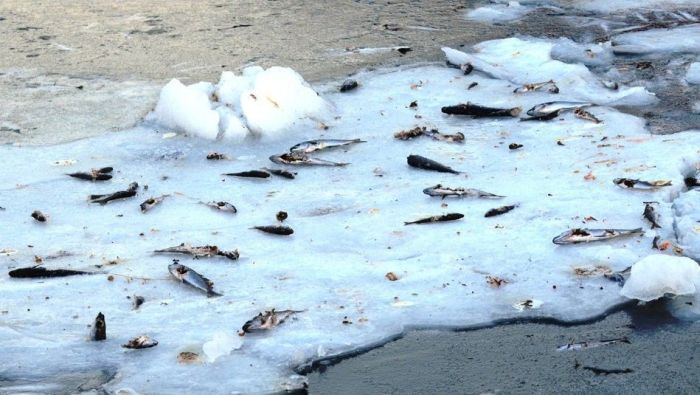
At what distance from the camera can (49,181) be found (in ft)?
22.8

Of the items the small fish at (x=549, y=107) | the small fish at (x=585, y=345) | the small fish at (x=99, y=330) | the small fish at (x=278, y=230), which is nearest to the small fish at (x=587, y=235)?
the small fish at (x=585, y=345)

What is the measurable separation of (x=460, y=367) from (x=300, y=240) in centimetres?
153

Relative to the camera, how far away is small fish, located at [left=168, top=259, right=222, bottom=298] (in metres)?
5.37

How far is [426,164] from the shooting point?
22.5 feet

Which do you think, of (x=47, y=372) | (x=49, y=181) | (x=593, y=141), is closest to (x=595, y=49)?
(x=593, y=141)

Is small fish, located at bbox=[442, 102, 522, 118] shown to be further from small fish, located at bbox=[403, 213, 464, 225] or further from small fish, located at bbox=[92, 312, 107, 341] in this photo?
small fish, located at bbox=[92, 312, 107, 341]

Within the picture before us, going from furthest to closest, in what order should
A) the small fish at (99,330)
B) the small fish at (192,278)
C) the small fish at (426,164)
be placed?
the small fish at (426,164), the small fish at (192,278), the small fish at (99,330)

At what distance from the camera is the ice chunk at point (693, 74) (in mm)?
8438

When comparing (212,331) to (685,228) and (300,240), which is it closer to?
(300,240)

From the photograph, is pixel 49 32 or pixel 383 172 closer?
pixel 383 172

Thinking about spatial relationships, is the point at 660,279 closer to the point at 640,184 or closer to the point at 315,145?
the point at 640,184

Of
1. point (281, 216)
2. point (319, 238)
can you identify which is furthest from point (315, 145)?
point (319, 238)

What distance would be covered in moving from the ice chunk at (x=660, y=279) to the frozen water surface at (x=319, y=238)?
12cm

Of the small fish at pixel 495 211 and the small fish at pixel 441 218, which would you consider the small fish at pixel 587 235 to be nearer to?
the small fish at pixel 495 211
